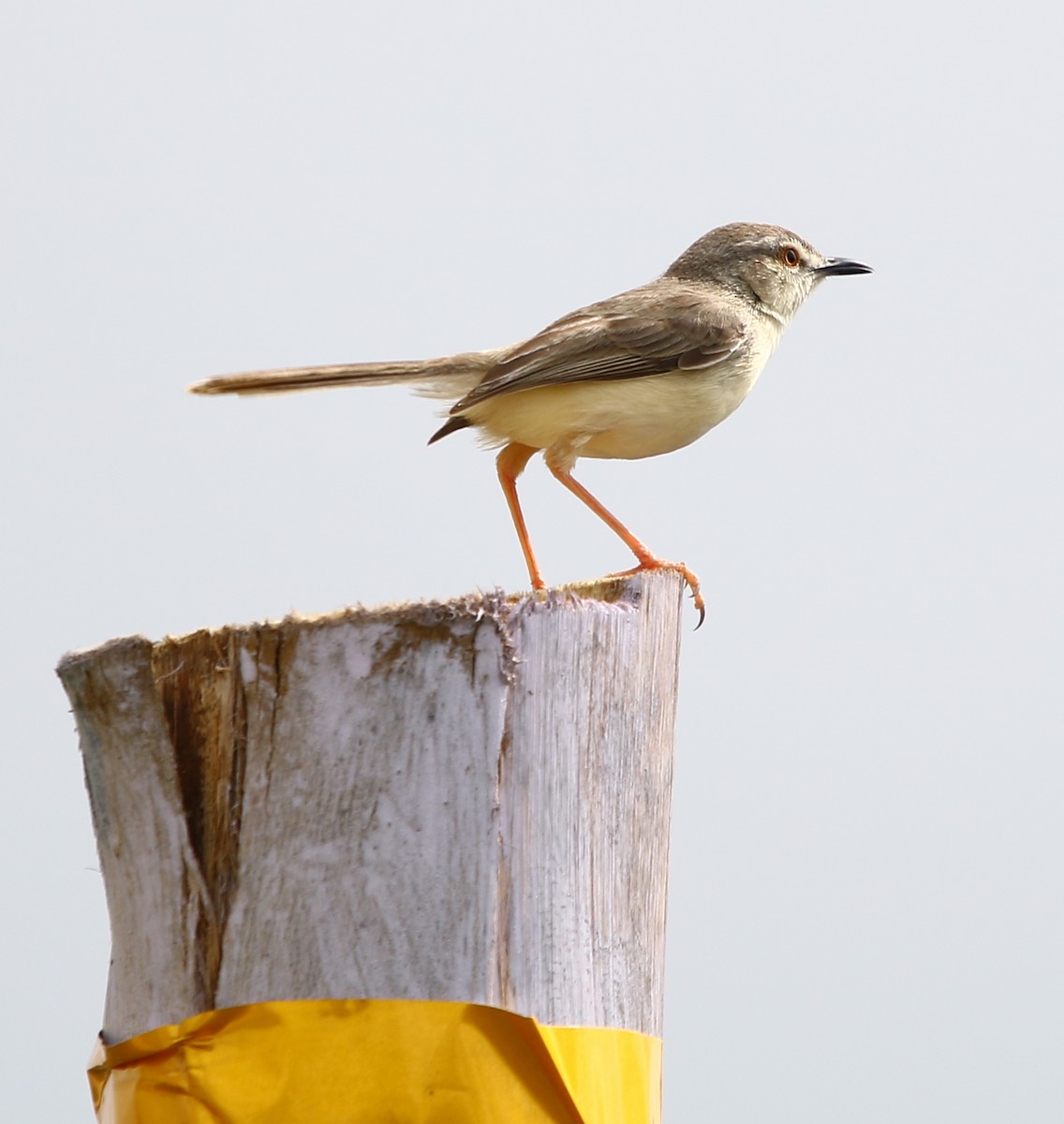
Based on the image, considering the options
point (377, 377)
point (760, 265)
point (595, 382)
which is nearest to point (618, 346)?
point (595, 382)

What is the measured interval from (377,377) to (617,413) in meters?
1.28

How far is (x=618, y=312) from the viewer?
6.79 meters

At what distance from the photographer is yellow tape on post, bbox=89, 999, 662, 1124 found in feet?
10.3

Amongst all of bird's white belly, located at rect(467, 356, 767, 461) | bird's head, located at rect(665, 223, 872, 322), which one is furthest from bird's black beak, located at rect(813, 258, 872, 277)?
bird's white belly, located at rect(467, 356, 767, 461)

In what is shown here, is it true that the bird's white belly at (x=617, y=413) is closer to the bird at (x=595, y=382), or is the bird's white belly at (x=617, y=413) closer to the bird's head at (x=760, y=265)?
the bird at (x=595, y=382)

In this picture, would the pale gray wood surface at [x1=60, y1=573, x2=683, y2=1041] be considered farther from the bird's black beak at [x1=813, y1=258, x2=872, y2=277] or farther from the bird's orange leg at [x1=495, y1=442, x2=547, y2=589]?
the bird's black beak at [x1=813, y1=258, x2=872, y2=277]

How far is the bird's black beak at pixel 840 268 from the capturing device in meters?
7.99

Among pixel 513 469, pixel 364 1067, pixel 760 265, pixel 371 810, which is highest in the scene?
pixel 760 265

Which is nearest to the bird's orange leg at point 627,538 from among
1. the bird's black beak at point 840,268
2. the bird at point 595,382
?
the bird at point 595,382

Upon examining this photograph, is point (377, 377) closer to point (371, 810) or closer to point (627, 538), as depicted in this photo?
point (627, 538)

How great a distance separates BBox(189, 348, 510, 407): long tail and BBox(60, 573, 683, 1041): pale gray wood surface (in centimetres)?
319

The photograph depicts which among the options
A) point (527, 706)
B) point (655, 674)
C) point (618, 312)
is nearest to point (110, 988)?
point (527, 706)

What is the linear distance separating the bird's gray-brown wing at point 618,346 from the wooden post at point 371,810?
2842 millimetres

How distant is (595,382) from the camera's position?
633 cm
